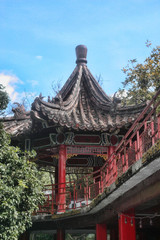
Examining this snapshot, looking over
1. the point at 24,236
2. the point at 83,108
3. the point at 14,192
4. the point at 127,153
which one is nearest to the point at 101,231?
the point at 14,192

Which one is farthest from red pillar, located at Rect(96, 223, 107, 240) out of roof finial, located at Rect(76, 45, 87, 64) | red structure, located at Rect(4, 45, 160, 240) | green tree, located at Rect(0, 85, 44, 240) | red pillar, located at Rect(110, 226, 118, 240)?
roof finial, located at Rect(76, 45, 87, 64)

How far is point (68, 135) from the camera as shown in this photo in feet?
55.2

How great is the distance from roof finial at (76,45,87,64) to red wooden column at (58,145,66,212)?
23.2 feet

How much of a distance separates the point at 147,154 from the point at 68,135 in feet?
33.4

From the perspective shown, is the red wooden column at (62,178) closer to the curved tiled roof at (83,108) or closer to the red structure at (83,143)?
the red structure at (83,143)

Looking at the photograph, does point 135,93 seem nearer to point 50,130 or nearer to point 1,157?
point 50,130

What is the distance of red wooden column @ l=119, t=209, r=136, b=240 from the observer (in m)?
10.6

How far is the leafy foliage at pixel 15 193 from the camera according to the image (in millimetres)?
10883

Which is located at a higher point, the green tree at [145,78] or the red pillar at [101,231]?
the green tree at [145,78]

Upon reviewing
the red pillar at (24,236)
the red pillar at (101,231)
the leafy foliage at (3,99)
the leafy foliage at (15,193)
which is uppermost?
the leafy foliage at (3,99)

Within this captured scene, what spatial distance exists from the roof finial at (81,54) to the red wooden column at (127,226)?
41.8ft

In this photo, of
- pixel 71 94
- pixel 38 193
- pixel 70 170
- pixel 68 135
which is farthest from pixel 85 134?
pixel 70 170

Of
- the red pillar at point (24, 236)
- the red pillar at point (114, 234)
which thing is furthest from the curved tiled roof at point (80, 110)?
the red pillar at point (114, 234)

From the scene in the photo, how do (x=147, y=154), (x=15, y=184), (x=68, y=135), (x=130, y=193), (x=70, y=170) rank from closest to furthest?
(x=147, y=154), (x=130, y=193), (x=15, y=184), (x=68, y=135), (x=70, y=170)
